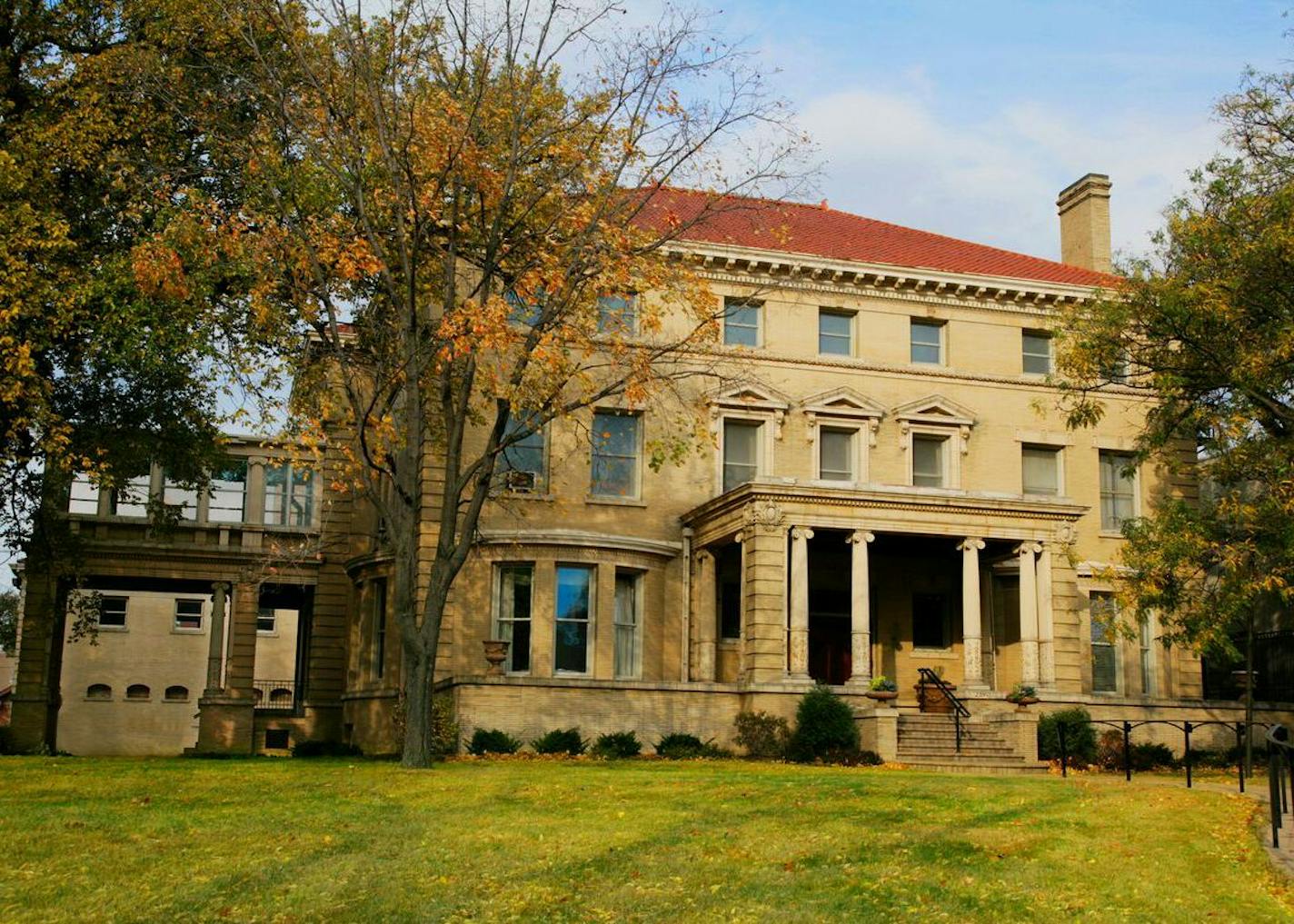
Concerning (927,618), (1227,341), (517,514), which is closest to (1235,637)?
(927,618)

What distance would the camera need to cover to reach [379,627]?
117 ft

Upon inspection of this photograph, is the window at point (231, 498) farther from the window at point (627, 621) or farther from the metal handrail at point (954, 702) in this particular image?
the metal handrail at point (954, 702)

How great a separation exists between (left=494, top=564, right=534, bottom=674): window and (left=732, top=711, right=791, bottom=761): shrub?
541 centimetres

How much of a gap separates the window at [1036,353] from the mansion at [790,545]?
0.09m

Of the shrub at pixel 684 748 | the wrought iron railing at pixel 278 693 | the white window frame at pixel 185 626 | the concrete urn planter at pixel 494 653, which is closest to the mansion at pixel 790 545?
the shrub at pixel 684 748

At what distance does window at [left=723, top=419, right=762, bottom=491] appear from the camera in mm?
36125

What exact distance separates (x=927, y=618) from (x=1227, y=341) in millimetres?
11745

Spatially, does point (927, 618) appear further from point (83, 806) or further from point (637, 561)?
point (83, 806)

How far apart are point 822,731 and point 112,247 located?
17023 millimetres

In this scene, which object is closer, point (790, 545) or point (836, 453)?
point (790, 545)

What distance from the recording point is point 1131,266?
99.1 feet

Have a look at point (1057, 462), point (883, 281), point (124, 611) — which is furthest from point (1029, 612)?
point (124, 611)

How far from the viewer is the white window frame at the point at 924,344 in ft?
125

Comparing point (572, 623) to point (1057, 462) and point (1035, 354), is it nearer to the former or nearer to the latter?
point (1057, 462)
